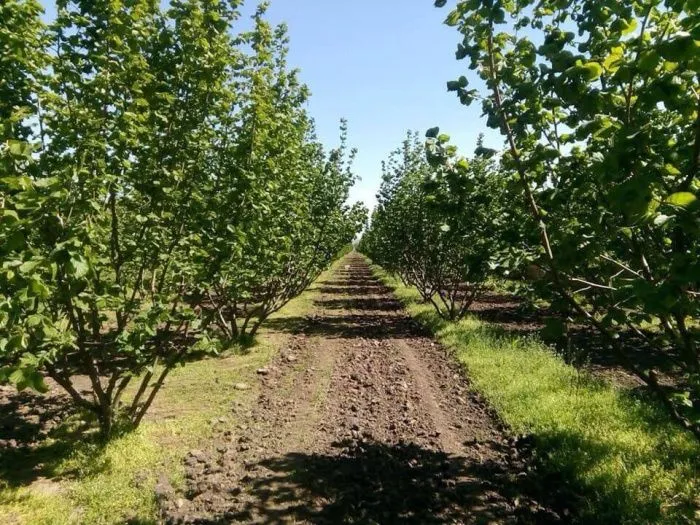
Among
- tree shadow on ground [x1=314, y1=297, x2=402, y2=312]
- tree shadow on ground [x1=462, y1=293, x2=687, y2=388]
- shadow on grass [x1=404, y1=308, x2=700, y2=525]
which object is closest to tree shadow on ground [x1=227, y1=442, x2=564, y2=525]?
shadow on grass [x1=404, y1=308, x2=700, y2=525]

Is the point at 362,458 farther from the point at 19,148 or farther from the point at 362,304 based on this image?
the point at 362,304

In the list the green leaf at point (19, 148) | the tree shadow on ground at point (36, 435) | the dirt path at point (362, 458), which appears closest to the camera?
the green leaf at point (19, 148)

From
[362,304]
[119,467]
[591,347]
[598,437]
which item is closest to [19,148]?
[119,467]

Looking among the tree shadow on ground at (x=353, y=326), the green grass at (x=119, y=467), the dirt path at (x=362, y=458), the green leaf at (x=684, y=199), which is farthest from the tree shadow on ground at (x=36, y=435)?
the tree shadow on ground at (x=353, y=326)

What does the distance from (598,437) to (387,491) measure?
3143mm

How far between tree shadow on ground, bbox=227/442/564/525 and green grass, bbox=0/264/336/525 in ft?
3.84

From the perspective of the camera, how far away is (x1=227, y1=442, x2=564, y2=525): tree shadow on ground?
516cm

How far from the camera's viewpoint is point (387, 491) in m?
5.67

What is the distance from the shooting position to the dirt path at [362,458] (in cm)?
527

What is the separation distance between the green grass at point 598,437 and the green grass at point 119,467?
4738 millimetres

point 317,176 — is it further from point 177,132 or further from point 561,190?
point 561,190

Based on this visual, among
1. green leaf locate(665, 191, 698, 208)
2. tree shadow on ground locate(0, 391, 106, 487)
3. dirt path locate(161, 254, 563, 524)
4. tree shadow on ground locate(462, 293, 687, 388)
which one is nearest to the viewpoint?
green leaf locate(665, 191, 698, 208)

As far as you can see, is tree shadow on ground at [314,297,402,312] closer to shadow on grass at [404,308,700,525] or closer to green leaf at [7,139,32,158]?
shadow on grass at [404,308,700,525]

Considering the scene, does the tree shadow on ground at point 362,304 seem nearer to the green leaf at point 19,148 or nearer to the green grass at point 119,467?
the green grass at point 119,467
